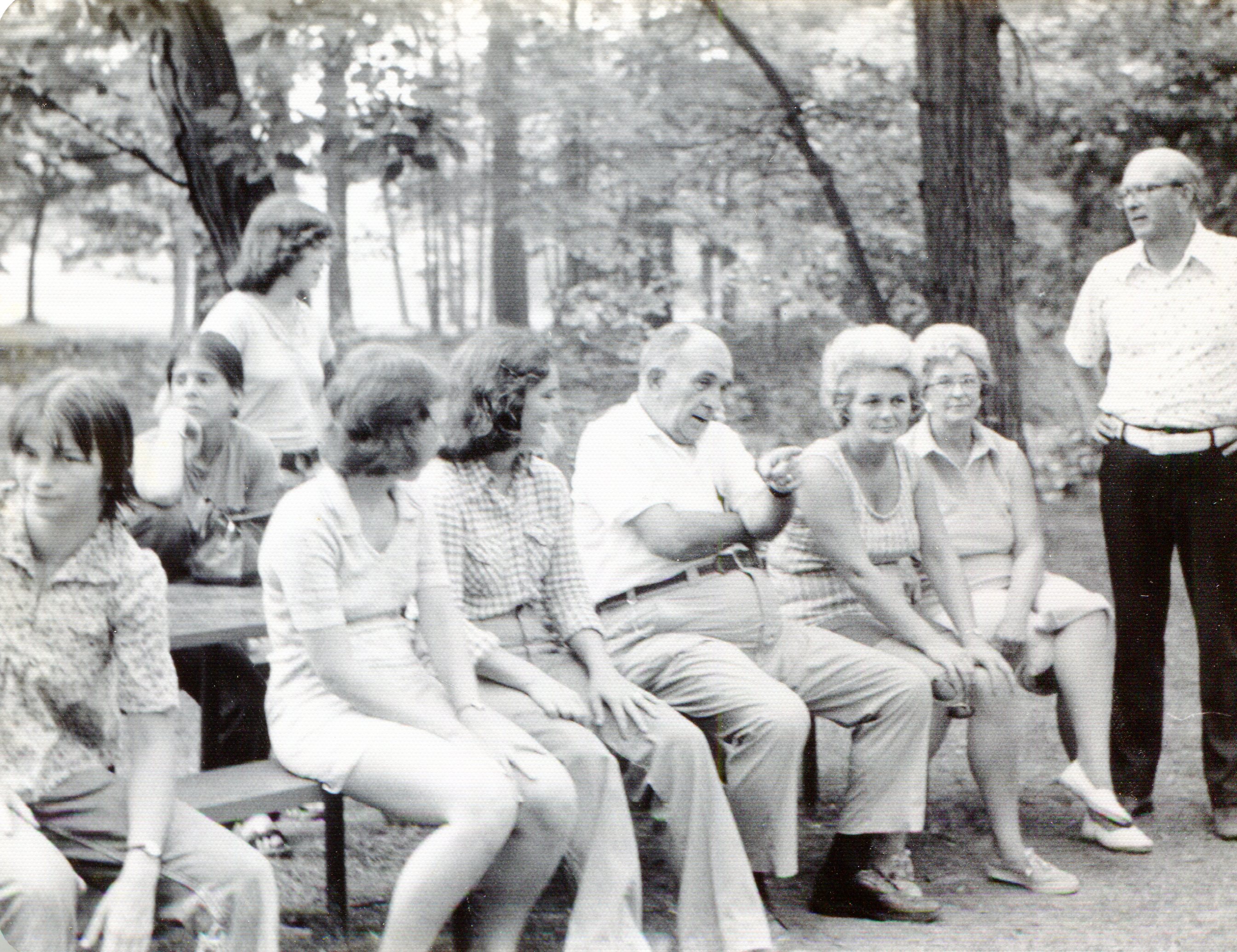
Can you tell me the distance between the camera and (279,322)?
3.65m

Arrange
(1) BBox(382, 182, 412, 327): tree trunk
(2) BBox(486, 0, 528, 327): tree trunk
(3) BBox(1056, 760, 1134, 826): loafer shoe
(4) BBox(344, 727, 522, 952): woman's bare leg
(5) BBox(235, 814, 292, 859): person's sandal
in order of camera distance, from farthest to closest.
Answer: (1) BBox(382, 182, 412, 327): tree trunk, (2) BBox(486, 0, 528, 327): tree trunk, (3) BBox(1056, 760, 1134, 826): loafer shoe, (5) BBox(235, 814, 292, 859): person's sandal, (4) BBox(344, 727, 522, 952): woman's bare leg

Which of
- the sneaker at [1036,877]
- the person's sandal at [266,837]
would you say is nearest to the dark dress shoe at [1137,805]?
the sneaker at [1036,877]

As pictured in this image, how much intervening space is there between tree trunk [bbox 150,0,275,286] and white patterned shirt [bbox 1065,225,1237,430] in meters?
2.93

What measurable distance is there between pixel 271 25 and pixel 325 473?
234 centimetres

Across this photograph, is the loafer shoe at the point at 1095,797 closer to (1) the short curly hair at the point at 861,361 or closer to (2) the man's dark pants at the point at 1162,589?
(2) the man's dark pants at the point at 1162,589

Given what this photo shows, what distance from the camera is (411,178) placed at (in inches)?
196

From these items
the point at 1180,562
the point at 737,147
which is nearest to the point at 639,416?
the point at 1180,562

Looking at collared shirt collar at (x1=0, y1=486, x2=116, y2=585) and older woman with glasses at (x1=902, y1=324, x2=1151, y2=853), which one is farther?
older woman with glasses at (x1=902, y1=324, x2=1151, y2=853)

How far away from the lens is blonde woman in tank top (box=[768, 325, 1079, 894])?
304cm

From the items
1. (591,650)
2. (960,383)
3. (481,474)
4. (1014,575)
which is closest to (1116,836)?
(1014,575)

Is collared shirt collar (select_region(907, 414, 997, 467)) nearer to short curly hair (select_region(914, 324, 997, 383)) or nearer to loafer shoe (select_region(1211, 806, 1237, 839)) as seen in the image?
A: short curly hair (select_region(914, 324, 997, 383))

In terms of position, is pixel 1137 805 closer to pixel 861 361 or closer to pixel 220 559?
pixel 861 361

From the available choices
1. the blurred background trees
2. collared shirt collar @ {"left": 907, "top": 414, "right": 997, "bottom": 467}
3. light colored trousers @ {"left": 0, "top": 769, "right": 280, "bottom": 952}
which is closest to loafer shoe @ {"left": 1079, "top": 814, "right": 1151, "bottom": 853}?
collared shirt collar @ {"left": 907, "top": 414, "right": 997, "bottom": 467}

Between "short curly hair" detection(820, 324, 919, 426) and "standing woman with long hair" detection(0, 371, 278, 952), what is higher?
"short curly hair" detection(820, 324, 919, 426)
